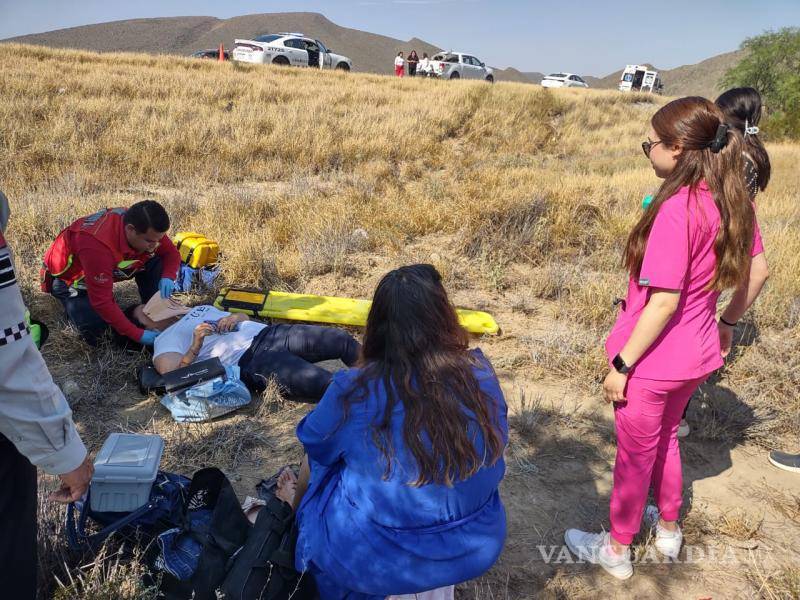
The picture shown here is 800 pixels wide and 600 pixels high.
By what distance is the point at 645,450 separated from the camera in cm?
211

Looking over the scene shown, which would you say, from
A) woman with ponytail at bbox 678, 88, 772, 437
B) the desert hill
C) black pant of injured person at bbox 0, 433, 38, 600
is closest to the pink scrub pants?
woman with ponytail at bbox 678, 88, 772, 437

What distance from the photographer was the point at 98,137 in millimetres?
9367

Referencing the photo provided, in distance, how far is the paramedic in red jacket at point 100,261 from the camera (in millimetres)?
3643

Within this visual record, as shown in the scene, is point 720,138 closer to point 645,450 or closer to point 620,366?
point 620,366

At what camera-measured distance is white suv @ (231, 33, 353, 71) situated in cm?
1911

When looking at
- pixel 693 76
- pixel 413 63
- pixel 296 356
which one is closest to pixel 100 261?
pixel 296 356

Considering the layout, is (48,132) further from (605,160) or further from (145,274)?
(605,160)

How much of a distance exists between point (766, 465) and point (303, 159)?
8384 mm

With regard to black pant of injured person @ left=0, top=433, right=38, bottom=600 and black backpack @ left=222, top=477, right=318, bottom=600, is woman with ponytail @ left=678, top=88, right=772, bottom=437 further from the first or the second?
black pant of injured person @ left=0, top=433, right=38, bottom=600

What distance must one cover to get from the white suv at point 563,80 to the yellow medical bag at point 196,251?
1144 inches

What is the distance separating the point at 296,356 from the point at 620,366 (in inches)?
80.6

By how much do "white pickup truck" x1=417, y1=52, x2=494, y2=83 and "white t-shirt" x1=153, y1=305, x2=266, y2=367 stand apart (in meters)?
22.5

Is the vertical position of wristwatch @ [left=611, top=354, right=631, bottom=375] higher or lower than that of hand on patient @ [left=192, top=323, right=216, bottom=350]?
higher

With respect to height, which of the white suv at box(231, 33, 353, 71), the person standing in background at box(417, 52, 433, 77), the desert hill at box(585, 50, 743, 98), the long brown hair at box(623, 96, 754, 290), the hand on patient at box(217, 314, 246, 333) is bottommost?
the hand on patient at box(217, 314, 246, 333)
